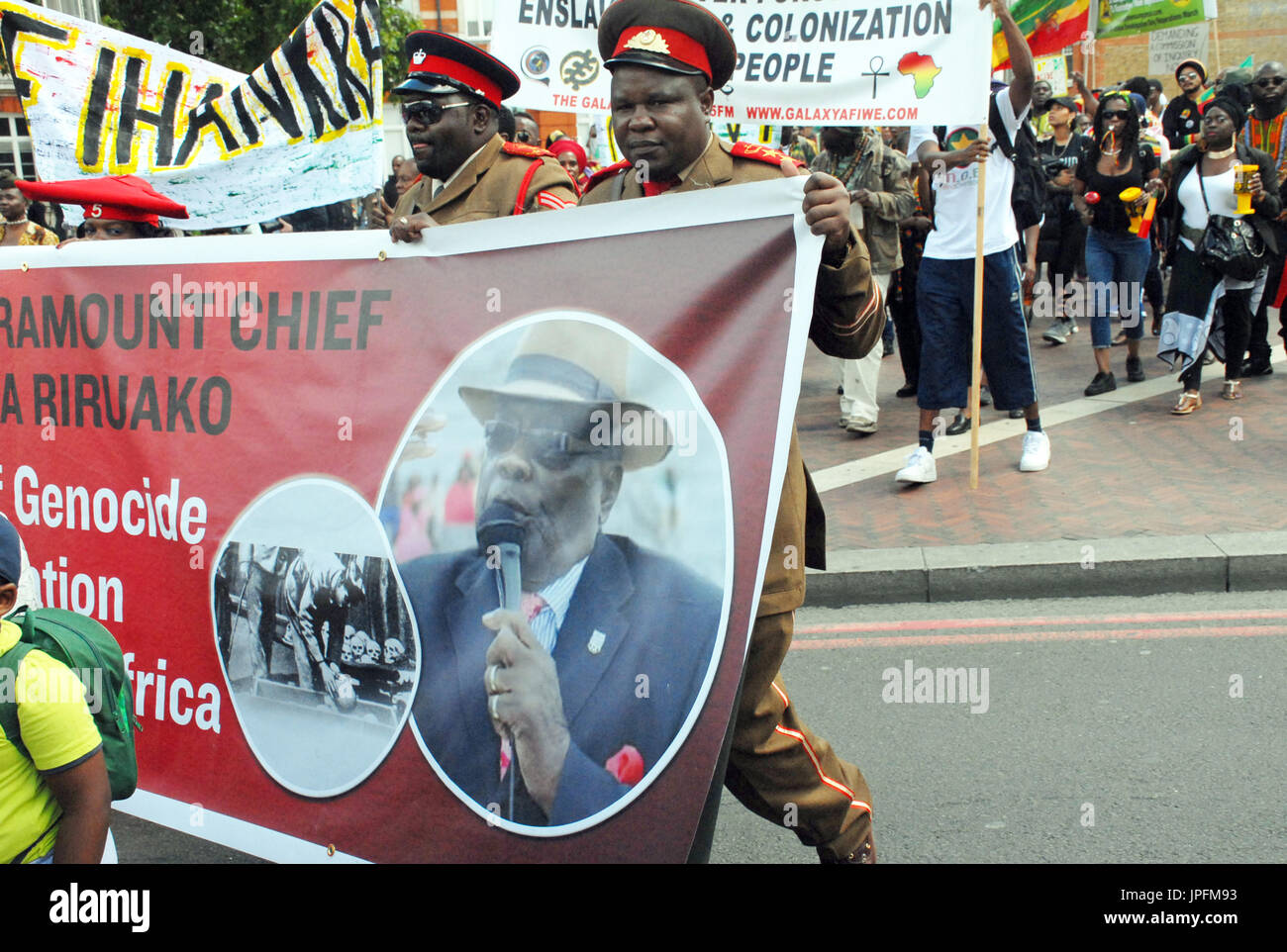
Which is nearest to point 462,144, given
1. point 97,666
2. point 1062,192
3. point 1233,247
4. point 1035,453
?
point 97,666

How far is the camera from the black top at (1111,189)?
890 centimetres

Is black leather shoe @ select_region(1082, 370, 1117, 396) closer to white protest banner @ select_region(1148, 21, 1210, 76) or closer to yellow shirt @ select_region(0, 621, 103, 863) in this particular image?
yellow shirt @ select_region(0, 621, 103, 863)

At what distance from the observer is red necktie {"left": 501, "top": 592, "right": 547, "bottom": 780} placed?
112 inches

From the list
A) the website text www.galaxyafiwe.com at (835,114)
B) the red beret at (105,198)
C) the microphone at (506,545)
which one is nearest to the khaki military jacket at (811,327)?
the microphone at (506,545)

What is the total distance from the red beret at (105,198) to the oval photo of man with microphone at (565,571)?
1847 mm

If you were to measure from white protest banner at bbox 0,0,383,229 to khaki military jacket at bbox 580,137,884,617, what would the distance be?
2162mm

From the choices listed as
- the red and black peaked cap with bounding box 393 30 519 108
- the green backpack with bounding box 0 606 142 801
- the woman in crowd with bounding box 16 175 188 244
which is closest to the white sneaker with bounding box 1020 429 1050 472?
the red and black peaked cap with bounding box 393 30 519 108

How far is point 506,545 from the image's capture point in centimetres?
288

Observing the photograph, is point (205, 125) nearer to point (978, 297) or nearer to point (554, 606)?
point (554, 606)

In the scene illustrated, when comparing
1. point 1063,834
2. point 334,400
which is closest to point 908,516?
point 1063,834

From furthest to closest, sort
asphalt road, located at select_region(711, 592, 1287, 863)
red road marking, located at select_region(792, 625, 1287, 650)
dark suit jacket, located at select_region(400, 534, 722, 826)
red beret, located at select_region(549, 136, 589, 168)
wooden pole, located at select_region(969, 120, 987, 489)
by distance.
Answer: red beret, located at select_region(549, 136, 589, 168) < wooden pole, located at select_region(969, 120, 987, 489) < red road marking, located at select_region(792, 625, 1287, 650) < asphalt road, located at select_region(711, 592, 1287, 863) < dark suit jacket, located at select_region(400, 534, 722, 826)

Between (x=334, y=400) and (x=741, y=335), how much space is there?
1.07 m

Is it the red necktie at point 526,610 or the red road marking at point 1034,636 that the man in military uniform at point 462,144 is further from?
the red road marking at point 1034,636

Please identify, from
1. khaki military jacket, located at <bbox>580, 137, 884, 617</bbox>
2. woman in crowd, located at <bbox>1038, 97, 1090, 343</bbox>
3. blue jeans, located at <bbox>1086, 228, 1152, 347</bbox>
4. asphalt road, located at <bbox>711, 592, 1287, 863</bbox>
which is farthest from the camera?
woman in crowd, located at <bbox>1038, 97, 1090, 343</bbox>
